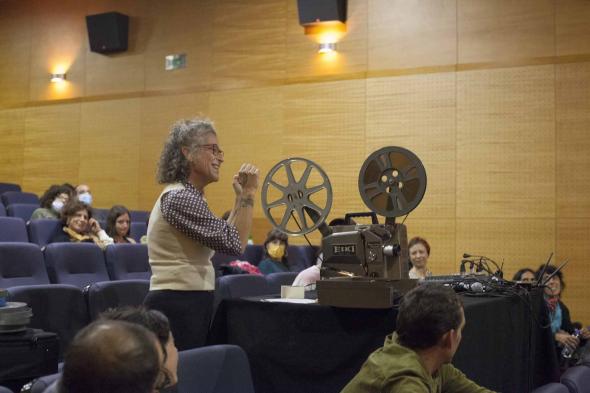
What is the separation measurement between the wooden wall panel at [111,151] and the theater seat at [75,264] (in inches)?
174

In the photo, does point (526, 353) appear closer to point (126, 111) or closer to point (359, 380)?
point (359, 380)

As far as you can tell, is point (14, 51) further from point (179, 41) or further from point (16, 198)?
point (16, 198)

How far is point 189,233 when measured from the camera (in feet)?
7.99

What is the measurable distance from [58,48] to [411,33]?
4.94 meters

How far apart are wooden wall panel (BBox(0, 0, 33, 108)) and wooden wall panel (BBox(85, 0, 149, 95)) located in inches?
43.3

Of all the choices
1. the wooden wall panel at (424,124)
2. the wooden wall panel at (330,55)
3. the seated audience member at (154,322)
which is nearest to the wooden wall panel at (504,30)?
the wooden wall panel at (424,124)

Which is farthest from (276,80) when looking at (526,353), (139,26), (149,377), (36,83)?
(149,377)

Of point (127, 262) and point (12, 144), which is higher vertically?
point (12, 144)

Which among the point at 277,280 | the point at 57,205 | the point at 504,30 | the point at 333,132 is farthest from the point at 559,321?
the point at 57,205

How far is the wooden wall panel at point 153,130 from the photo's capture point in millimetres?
9359

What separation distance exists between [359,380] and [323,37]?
687cm

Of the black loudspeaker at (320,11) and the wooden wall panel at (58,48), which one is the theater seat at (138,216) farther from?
the black loudspeaker at (320,11)

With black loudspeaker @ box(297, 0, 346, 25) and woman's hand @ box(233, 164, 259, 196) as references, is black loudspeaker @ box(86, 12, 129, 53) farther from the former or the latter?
woman's hand @ box(233, 164, 259, 196)

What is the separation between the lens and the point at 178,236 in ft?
8.09
